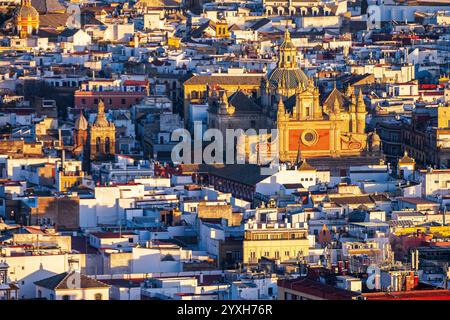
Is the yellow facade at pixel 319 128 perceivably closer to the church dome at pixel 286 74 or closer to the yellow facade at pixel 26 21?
the church dome at pixel 286 74

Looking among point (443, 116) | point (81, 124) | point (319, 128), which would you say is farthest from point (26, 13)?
point (319, 128)

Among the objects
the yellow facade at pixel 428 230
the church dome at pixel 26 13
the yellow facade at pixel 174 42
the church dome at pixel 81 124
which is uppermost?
the church dome at pixel 26 13

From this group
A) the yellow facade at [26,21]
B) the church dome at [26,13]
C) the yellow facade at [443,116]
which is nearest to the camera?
the yellow facade at [443,116]

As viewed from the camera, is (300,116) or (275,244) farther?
(300,116)

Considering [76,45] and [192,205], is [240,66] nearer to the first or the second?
[76,45]

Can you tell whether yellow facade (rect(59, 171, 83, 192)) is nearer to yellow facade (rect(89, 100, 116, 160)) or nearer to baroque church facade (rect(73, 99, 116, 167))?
baroque church facade (rect(73, 99, 116, 167))

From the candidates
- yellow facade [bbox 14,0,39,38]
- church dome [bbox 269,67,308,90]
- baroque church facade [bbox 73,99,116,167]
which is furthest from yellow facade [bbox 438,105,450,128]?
yellow facade [bbox 14,0,39,38]

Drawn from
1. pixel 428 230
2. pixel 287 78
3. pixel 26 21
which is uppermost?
pixel 26 21

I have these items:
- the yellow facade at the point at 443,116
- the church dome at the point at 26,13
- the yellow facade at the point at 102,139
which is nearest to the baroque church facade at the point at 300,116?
the yellow facade at the point at 443,116

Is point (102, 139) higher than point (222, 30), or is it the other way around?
point (222, 30)

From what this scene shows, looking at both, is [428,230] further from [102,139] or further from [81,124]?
[81,124]
